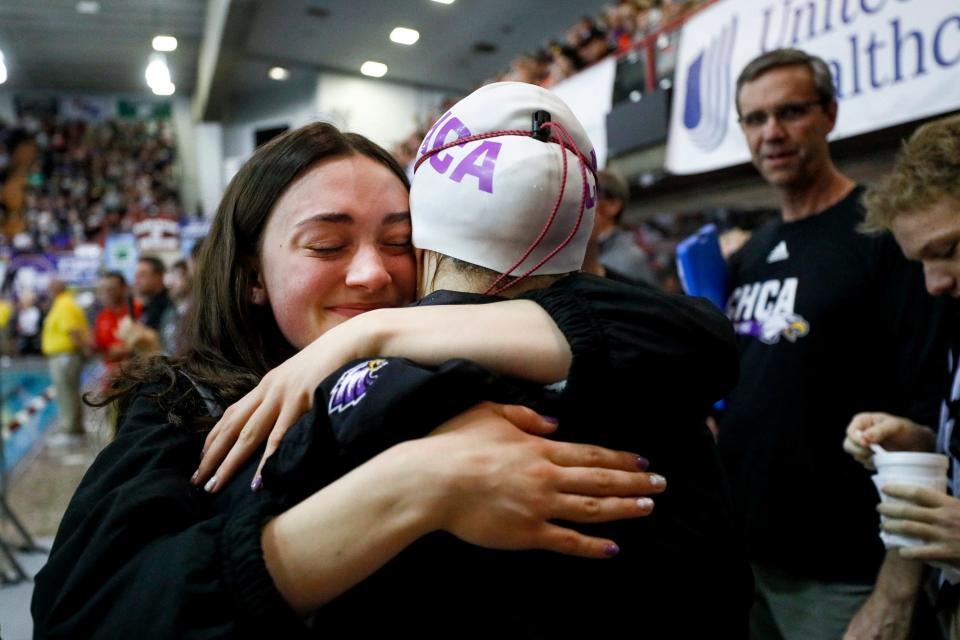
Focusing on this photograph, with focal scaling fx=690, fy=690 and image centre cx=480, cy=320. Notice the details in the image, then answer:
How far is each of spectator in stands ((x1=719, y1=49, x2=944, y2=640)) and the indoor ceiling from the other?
7.97 metres

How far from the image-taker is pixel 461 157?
89 cm

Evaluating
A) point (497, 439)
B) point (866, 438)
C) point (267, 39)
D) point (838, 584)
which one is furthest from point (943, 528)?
point (267, 39)

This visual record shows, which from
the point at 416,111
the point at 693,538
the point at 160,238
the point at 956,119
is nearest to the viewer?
the point at 693,538

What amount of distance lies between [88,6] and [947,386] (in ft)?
44.3

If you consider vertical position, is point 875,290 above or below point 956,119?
below

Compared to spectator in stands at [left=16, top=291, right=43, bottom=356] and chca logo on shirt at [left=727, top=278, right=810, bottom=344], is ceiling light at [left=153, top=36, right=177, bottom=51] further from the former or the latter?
chca logo on shirt at [left=727, top=278, right=810, bottom=344]

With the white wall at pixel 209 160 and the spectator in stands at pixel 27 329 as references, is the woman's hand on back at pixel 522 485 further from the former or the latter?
the spectator in stands at pixel 27 329

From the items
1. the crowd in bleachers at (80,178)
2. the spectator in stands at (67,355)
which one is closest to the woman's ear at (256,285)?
the spectator in stands at (67,355)

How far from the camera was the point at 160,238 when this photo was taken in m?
14.1

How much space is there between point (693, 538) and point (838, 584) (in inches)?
57.0

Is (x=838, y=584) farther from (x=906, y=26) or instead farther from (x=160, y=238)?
(x=160, y=238)

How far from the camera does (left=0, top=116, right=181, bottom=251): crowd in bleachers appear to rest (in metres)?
18.9

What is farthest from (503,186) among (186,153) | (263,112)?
(186,153)

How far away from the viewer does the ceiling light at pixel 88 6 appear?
11.2m
